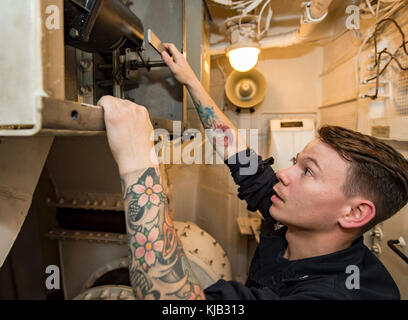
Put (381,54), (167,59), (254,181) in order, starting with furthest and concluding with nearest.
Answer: (381,54), (254,181), (167,59)

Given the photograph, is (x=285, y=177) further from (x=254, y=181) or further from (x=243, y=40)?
(x=243, y=40)

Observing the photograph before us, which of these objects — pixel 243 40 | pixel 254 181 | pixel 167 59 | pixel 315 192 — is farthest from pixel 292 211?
pixel 243 40

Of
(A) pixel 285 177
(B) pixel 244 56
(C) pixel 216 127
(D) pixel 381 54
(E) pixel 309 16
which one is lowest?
(A) pixel 285 177

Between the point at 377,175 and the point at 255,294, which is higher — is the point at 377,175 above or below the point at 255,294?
above

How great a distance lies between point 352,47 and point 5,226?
1.97 m

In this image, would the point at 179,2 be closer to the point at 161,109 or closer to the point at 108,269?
the point at 161,109

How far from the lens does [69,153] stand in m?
1.13

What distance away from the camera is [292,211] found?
2.40 ft

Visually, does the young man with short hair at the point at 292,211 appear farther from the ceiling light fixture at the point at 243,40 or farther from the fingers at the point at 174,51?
the ceiling light fixture at the point at 243,40

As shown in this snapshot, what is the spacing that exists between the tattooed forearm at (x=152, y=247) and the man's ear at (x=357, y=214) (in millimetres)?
511

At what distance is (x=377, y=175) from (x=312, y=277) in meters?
0.37

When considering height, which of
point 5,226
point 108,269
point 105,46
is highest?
point 105,46

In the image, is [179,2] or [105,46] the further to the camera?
[179,2]
